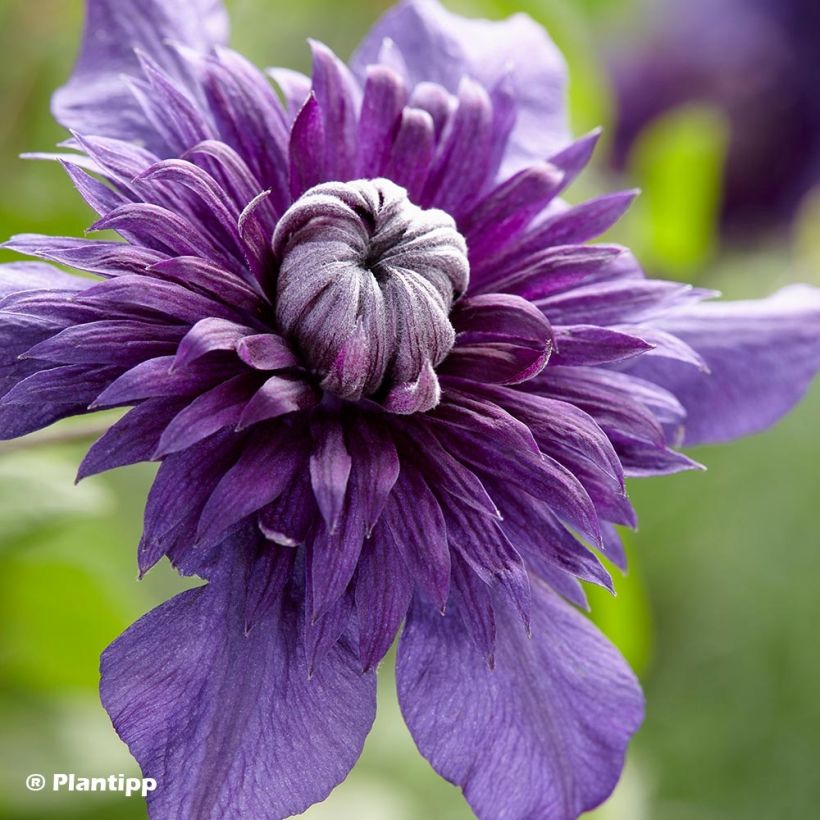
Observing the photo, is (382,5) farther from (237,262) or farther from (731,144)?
(237,262)

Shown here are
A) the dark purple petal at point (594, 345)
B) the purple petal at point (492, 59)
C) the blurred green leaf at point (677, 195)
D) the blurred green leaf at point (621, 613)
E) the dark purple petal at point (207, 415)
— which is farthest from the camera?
the blurred green leaf at point (677, 195)

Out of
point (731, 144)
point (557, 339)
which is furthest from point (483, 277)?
point (731, 144)

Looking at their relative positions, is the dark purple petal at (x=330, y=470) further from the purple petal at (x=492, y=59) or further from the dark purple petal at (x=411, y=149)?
the purple petal at (x=492, y=59)

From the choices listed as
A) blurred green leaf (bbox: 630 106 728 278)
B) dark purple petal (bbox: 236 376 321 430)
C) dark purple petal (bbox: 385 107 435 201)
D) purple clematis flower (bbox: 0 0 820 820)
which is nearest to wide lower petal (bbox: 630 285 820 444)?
purple clematis flower (bbox: 0 0 820 820)

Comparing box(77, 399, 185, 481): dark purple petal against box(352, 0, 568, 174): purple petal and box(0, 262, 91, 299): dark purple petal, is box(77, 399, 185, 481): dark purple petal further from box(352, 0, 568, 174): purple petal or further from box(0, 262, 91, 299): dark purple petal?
box(352, 0, 568, 174): purple petal

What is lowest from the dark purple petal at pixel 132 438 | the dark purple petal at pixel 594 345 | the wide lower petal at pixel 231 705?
the wide lower petal at pixel 231 705

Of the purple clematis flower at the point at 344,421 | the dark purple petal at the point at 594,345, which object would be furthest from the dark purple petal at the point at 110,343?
the dark purple petal at the point at 594,345

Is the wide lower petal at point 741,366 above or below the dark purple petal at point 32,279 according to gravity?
above
